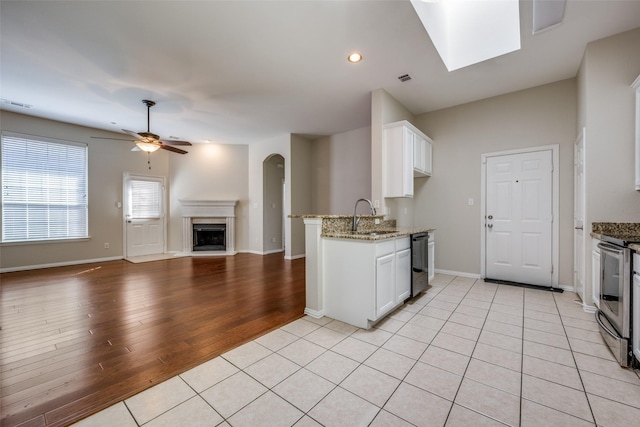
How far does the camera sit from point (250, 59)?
311cm

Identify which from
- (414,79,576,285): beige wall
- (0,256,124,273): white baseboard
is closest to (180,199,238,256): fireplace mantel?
(0,256,124,273): white baseboard

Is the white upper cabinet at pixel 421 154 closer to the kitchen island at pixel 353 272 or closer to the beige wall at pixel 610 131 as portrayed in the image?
the kitchen island at pixel 353 272

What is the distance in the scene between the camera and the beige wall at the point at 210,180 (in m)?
6.97

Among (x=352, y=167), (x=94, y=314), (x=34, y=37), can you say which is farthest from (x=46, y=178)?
(x=352, y=167)

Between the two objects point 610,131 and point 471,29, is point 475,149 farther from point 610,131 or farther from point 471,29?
point 471,29

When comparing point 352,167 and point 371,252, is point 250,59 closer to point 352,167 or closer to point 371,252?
point 371,252

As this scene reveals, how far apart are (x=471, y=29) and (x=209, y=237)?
6865 millimetres

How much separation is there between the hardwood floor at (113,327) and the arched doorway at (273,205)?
2.34 m

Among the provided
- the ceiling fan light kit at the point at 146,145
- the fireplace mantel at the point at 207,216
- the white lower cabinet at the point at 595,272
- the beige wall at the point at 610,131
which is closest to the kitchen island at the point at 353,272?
the white lower cabinet at the point at 595,272

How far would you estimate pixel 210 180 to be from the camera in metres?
7.14

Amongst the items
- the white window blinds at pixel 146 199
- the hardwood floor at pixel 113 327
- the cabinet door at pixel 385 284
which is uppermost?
the white window blinds at pixel 146 199

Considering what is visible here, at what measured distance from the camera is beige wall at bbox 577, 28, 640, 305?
8.80 ft

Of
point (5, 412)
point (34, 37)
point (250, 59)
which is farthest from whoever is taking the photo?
point (250, 59)

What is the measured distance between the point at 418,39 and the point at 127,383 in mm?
3852
